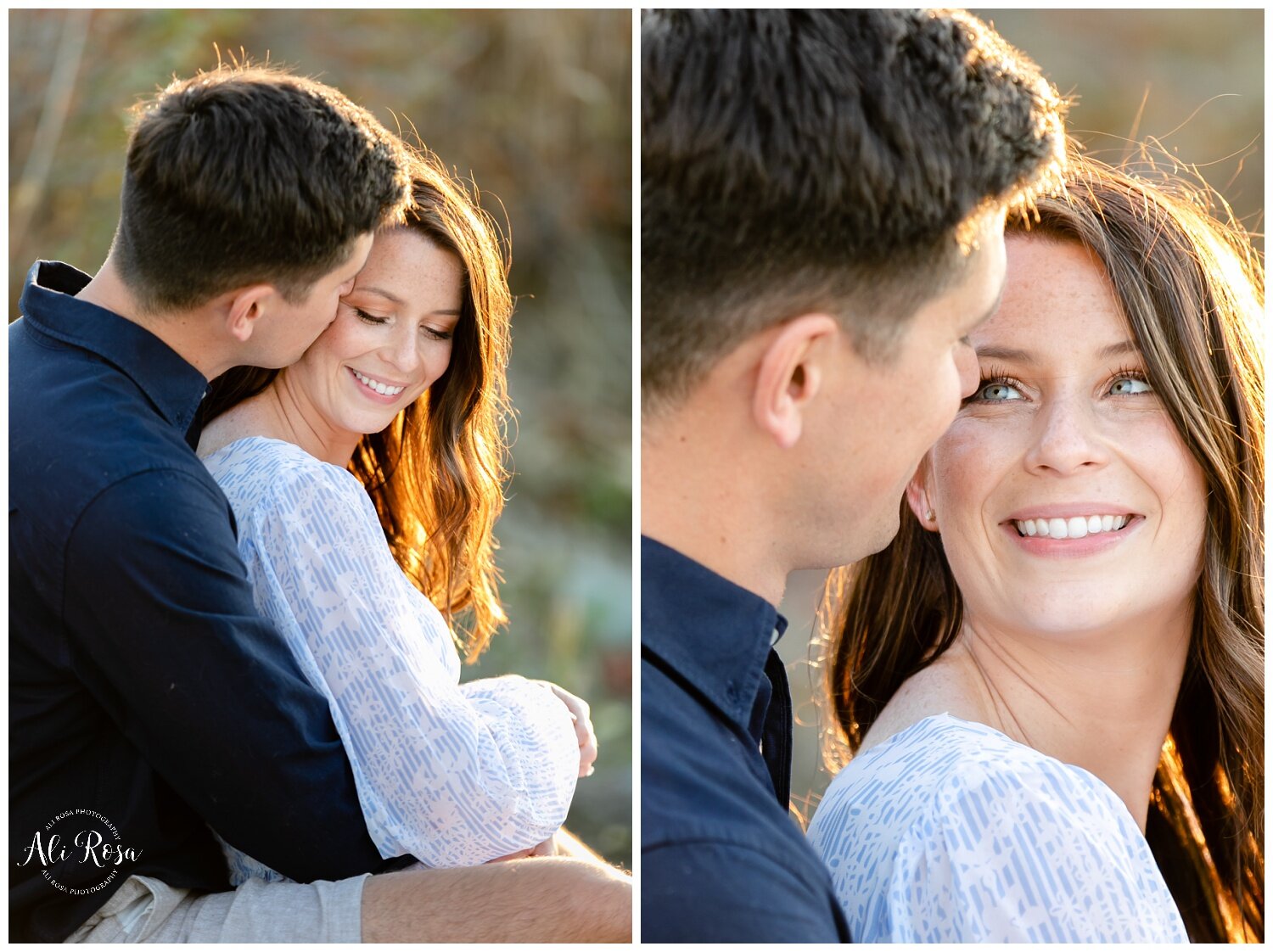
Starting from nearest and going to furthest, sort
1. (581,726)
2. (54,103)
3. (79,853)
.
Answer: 1. (79,853)
2. (581,726)
3. (54,103)

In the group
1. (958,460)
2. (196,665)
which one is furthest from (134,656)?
(958,460)

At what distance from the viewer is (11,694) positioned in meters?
1.73

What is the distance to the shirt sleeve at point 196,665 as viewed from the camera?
5.26 feet

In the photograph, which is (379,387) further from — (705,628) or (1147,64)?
(1147,64)

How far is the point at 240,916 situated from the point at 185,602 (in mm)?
476

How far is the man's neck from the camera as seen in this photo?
1780 millimetres

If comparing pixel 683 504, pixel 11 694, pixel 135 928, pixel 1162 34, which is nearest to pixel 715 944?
pixel 683 504

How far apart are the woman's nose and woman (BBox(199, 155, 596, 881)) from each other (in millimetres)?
768

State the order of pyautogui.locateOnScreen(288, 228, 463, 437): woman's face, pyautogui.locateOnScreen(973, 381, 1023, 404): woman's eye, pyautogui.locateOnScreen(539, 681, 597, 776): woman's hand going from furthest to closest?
pyautogui.locateOnScreen(539, 681, 597, 776): woman's hand → pyautogui.locateOnScreen(288, 228, 463, 437): woman's face → pyautogui.locateOnScreen(973, 381, 1023, 404): woman's eye

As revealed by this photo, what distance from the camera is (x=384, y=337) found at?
195cm

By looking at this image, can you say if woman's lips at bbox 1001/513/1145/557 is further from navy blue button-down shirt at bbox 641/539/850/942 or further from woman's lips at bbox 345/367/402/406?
woman's lips at bbox 345/367/402/406

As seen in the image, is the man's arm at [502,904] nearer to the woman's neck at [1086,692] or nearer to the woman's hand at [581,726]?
the woman's hand at [581,726]

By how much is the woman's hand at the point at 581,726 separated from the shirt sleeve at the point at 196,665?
17.1 inches

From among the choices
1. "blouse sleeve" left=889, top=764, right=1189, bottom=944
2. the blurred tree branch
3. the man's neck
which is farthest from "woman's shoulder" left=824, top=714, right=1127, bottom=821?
the blurred tree branch
